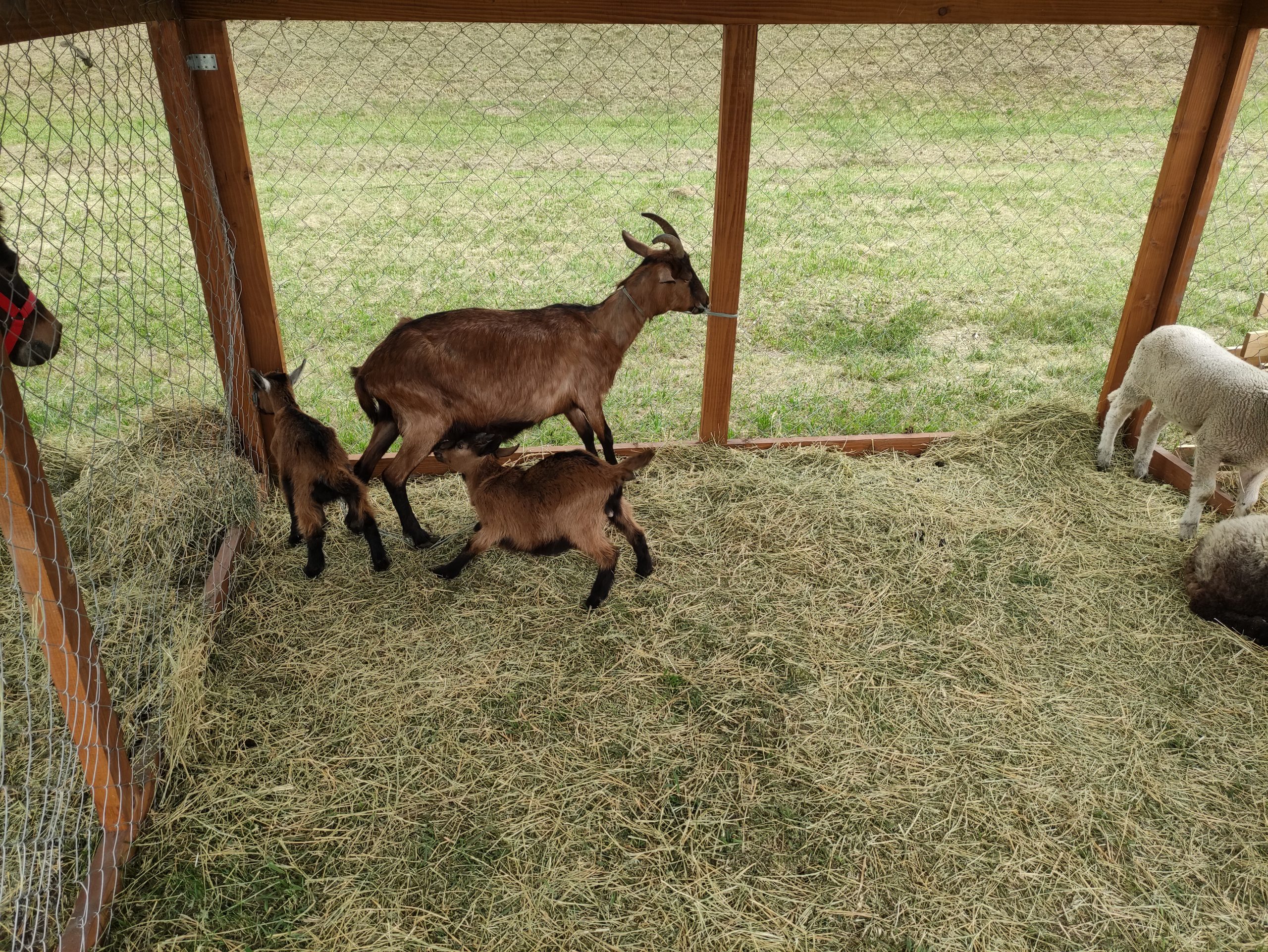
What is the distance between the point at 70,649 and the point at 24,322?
4.31 ft

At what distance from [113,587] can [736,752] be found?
265 cm

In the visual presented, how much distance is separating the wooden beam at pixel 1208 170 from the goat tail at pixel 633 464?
3.48 meters

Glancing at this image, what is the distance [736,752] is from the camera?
3068mm

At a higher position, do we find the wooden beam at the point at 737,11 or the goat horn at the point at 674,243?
the wooden beam at the point at 737,11

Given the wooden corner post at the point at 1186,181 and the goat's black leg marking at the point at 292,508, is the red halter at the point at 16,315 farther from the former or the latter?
the wooden corner post at the point at 1186,181

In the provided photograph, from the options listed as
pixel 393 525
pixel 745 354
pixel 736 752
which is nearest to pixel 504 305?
pixel 745 354

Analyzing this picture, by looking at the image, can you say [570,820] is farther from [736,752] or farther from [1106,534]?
[1106,534]

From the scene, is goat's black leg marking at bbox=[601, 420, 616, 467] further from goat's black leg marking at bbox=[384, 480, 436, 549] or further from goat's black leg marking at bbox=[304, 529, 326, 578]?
goat's black leg marking at bbox=[304, 529, 326, 578]

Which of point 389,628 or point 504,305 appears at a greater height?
point 504,305

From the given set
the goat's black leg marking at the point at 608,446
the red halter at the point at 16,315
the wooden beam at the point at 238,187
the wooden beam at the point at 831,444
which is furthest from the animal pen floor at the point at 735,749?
the red halter at the point at 16,315

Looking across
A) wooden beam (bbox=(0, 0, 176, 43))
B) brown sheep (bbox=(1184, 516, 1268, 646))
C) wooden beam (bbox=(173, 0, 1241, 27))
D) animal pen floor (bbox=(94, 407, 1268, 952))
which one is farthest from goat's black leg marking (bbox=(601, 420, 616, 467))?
brown sheep (bbox=(1184, 516, 1268, 646))

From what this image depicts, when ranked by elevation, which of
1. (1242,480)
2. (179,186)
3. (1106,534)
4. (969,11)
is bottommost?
(1106,534)

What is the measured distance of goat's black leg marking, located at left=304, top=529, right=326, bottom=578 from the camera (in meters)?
3.79

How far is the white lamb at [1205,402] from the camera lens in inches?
161
